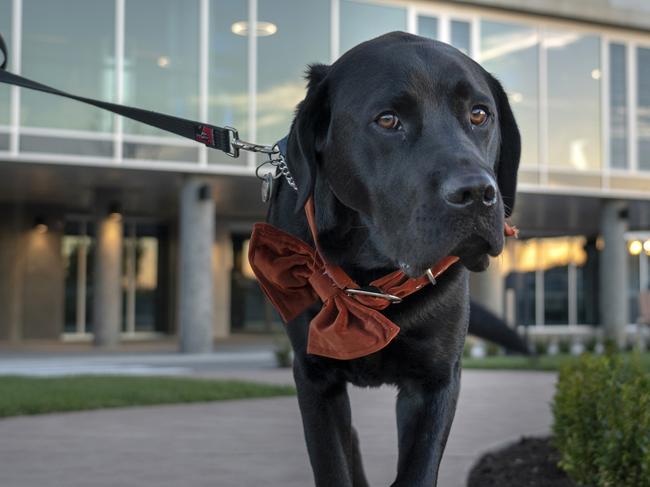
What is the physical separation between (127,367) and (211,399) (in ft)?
20.2

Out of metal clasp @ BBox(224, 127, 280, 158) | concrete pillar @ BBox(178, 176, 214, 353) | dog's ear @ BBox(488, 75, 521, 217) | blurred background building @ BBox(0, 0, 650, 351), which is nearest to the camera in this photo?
dog's ear @ BBox(488, 75, 521, 217)

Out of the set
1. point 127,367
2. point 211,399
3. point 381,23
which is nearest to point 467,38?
point 381,23

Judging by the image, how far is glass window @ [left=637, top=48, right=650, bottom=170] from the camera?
23.5 metres

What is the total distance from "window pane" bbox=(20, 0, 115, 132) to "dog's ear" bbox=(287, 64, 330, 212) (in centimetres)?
1535

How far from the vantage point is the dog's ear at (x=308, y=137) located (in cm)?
253

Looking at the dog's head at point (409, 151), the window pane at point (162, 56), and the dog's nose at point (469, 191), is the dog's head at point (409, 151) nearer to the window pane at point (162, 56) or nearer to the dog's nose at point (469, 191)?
the dog's nose at point (469, 191)

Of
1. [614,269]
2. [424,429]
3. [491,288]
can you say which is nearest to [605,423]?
[424,429]

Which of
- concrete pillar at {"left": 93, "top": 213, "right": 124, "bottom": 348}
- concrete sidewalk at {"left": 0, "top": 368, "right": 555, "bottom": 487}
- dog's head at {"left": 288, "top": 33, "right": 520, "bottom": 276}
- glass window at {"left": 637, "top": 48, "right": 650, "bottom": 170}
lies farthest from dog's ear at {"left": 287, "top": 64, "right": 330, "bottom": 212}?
glass window at {"left": 637, "top": 48, "right": 650, "bottom": 170}

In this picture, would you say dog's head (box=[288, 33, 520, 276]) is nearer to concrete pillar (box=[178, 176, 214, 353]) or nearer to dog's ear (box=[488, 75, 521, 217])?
dog's ear (box=[488, 75, 521, 217])

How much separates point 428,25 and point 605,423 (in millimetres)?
16952

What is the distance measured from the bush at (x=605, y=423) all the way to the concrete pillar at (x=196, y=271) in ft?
44.6

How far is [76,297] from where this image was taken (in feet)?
82.7

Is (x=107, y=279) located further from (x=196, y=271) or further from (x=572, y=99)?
(x=572, y=99)

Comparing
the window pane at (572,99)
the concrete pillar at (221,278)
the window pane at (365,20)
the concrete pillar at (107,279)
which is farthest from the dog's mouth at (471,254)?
the concrete pillar at (221,278)
